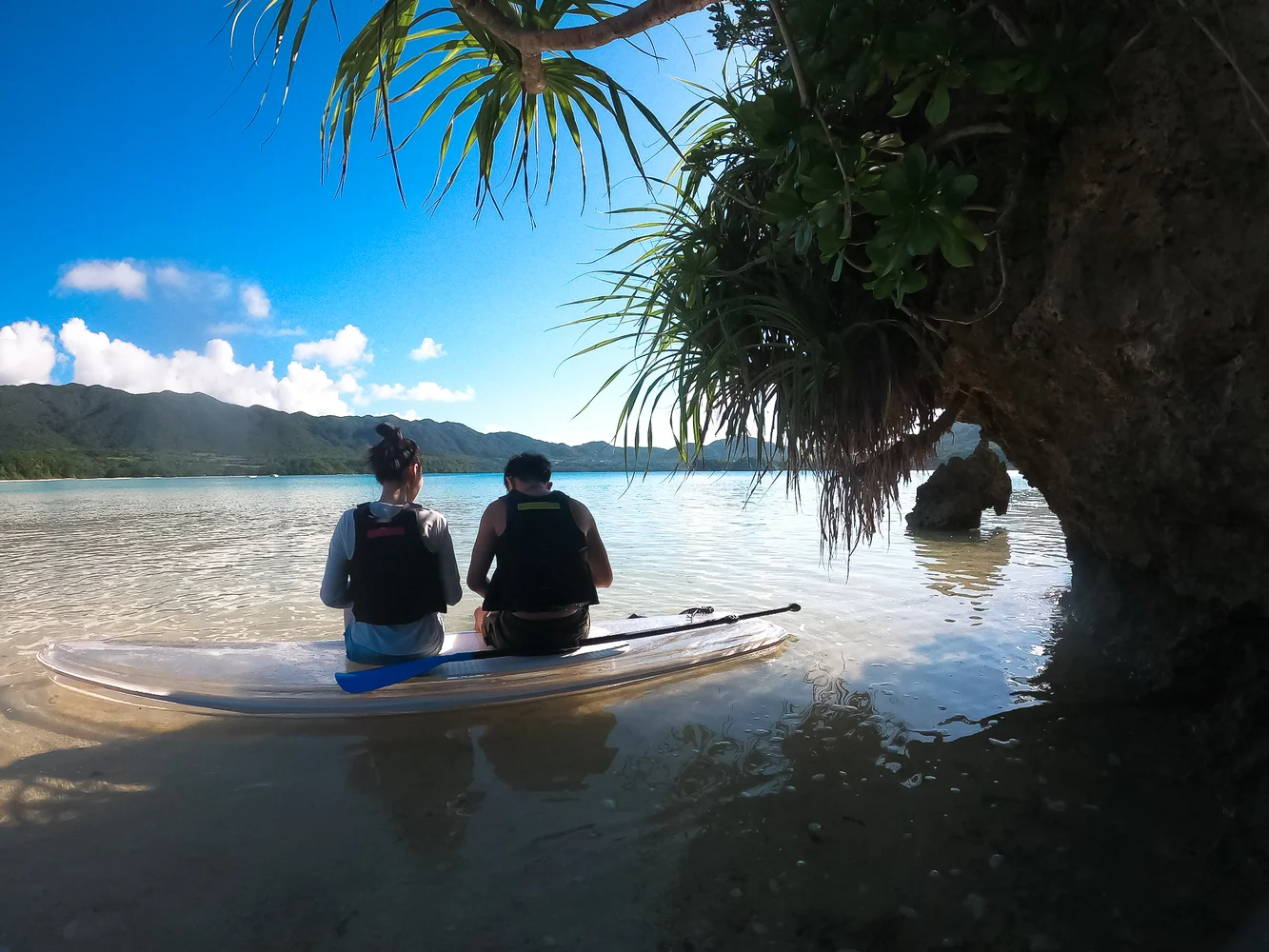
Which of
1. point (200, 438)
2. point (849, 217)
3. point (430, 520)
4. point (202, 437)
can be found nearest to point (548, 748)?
point (430, 520)

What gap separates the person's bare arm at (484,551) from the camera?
162 inches

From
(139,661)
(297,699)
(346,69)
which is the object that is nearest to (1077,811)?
(297,699)

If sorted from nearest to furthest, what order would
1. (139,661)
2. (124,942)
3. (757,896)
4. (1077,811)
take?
(124,942) → (757,896) → (1077,811) → (139,661)

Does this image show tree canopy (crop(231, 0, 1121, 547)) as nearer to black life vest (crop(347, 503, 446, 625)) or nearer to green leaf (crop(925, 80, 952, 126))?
green leaf (crop(925, 80, 952, 126))

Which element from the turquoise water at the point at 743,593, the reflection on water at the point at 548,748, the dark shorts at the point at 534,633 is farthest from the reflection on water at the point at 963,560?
the reflection on water at the point at 548,748

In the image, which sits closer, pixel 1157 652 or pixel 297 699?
pixel 1157 652

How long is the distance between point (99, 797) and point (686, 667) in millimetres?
3187

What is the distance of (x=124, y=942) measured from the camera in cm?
192

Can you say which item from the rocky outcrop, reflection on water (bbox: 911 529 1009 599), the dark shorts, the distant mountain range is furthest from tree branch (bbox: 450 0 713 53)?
the distant mountain range

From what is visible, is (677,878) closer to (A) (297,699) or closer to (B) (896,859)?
(B) (896,859)

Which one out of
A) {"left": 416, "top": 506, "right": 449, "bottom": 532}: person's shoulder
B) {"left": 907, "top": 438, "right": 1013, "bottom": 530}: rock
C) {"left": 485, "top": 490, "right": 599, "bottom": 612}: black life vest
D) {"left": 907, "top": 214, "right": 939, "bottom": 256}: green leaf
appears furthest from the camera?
{"left": 907, "top": 438, "right": 1013, "bottom": 530}: rock

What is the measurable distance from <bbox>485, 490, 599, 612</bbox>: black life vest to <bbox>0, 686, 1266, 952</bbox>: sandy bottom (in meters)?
0.90

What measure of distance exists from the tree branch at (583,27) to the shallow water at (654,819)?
3.04 m

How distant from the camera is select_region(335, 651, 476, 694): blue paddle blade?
376 cm
